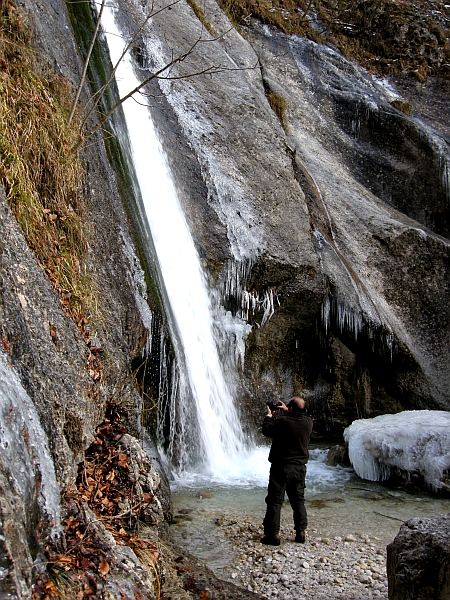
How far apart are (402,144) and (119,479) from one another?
500 inches

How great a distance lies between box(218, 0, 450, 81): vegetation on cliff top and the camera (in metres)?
18.5

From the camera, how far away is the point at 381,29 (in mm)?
19562

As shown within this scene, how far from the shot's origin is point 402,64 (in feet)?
61.5

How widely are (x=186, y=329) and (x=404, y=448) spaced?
3578 mm

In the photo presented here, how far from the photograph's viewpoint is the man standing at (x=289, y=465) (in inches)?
226

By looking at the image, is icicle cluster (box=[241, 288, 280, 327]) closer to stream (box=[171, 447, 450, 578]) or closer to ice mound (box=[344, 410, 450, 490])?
ice mound (box=[344, 410, 450, 490])

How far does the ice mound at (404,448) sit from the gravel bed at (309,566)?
7.93 ft

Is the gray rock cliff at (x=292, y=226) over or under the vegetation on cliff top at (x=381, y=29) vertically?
under

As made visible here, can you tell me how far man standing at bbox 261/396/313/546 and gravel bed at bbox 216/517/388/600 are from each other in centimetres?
18

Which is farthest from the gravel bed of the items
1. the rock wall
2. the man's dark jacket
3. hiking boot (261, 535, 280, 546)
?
the rock wall

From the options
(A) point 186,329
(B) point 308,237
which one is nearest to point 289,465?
(A) point 186,329

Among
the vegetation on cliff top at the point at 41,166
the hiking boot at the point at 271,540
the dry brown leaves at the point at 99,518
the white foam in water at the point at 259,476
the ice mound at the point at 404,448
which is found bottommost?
the white foam in water at the point at 259,476

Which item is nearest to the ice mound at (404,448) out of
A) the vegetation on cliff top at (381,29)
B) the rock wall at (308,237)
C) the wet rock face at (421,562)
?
the rock wall at (308,237)

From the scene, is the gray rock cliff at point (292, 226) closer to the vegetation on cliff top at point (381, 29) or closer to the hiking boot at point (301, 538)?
the hiking boot at point (301, 538)
